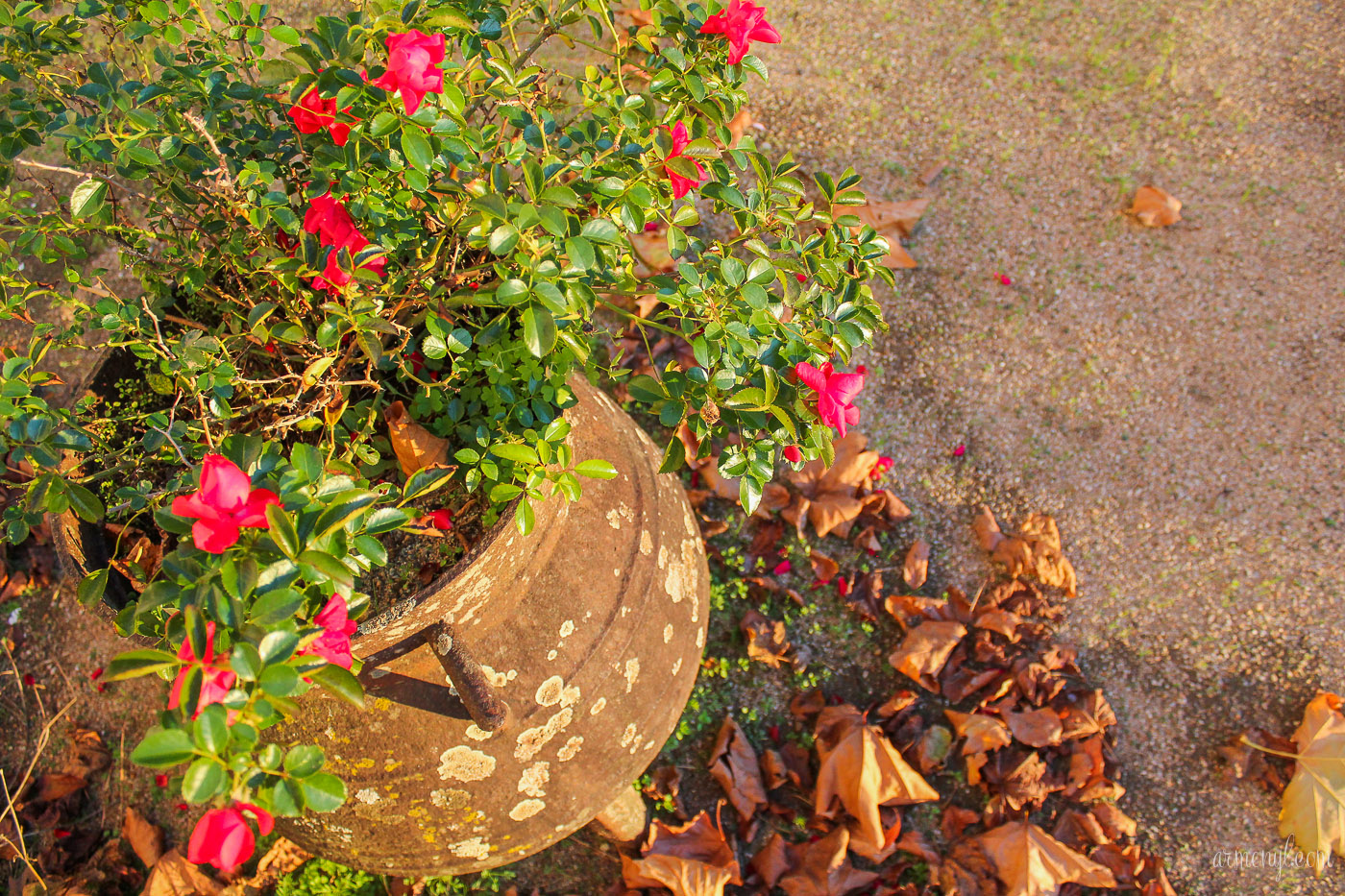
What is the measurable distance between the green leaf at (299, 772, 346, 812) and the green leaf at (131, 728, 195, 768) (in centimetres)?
10

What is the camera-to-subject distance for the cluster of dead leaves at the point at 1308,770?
1980mm

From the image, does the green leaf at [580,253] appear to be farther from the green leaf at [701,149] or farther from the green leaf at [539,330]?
the green leaf at [701,149]

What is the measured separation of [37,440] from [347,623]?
1.64ft

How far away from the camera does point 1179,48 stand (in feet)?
10.2

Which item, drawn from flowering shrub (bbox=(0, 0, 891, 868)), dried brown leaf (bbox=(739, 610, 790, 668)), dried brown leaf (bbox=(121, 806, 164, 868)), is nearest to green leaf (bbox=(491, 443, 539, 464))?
flowering shrub (bbox=(0, 0, 891, 868))

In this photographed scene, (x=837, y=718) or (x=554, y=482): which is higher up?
(x=554, y=482)

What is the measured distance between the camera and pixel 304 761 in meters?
0.74

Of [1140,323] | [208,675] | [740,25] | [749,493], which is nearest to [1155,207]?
[1140,323]

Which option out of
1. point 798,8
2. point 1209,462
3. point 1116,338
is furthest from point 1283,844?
point 798,8

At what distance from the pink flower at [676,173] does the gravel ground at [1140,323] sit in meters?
1.52

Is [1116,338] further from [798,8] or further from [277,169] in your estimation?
[277,169]

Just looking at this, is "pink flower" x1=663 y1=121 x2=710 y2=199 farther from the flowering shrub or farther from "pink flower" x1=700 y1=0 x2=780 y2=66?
"pink flower" x1=700 y1=0 x2=780 y2=66

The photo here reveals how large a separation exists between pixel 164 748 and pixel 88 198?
0.71 m

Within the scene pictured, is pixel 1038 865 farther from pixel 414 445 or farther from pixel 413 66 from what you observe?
pixel 413 66
